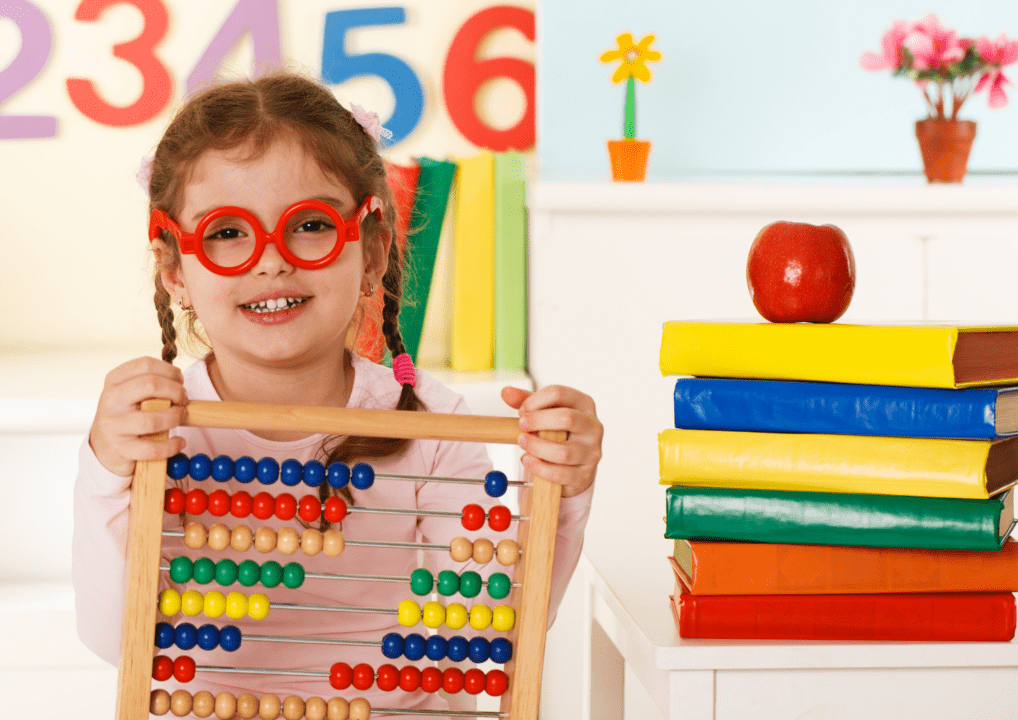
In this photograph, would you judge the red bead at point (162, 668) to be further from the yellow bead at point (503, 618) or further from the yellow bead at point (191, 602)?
the yellow bead at point (503, 618)

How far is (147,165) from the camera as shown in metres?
1.21

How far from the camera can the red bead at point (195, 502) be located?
86cm

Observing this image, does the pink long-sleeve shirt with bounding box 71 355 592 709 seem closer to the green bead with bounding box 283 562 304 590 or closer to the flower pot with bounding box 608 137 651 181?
the green bead with bounding box 283 562 304 590

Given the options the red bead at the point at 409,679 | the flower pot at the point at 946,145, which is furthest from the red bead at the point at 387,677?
the flower pot at the point at 946,145

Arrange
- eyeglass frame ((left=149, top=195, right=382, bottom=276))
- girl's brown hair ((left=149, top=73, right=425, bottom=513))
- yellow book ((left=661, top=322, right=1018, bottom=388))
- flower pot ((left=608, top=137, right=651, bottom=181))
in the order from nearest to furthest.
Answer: yellow book ((left=661, top=322, right=1018, bottom=388)), eyeglass frame ((left=149, top=195, right=382, bottom=276)), girl's brown hair ((left=149, top=73, right=425, bottom=513)), flower pot ((left=608, top=137, right=651, bottom=181))

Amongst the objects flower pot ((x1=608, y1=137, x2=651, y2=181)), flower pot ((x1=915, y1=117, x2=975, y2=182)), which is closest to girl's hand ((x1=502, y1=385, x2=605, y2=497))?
flower pot ((x1=608, y1=137, x2=651, y2=181))

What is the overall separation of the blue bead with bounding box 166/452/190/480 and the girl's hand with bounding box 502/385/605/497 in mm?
281

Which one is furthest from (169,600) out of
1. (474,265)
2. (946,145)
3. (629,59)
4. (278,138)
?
(946,145)

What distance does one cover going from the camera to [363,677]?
0.90 m

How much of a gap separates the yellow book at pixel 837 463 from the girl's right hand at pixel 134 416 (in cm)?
40

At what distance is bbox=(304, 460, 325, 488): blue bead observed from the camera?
86cm

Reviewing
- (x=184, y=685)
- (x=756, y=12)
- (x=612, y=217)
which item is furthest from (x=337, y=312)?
(x=756, y=12)

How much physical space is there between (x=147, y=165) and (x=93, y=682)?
90 cm

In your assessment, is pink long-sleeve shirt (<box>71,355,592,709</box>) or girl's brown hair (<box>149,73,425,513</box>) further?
girl's brown hair (<box>149,73,425,513</box>)
